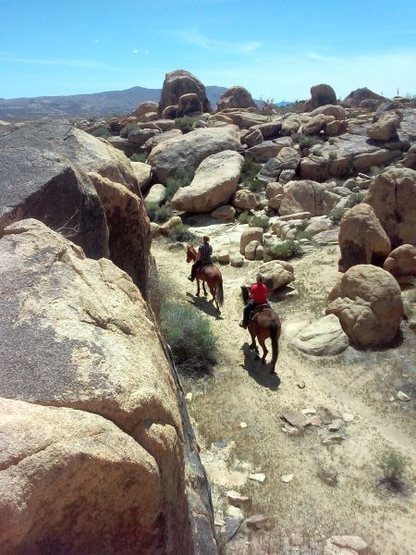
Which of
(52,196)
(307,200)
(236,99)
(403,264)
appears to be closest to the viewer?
(52,196)

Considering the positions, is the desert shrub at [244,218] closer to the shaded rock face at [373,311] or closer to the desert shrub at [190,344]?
the shaded rock face at [373,311]

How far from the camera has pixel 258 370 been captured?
955cm

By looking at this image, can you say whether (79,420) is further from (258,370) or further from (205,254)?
(205,254)

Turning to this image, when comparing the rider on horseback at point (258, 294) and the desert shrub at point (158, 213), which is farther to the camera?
the desert shrub at point (158, 213)

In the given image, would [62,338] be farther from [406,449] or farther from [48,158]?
[406,449]

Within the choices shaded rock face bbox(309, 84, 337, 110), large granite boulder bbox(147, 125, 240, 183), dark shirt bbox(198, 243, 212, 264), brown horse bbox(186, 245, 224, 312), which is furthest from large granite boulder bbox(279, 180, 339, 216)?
shaded rock face bbox(309, 84, 337, 110)

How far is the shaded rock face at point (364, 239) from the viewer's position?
11.9 m

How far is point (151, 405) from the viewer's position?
3064 millimetres

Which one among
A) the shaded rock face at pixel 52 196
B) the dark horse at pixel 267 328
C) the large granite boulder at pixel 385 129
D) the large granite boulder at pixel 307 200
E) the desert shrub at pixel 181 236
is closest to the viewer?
the shaded rock face at pixel 52 196

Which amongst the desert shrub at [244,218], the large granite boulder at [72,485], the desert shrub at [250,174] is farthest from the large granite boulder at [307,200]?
the large granite boulder at [72,485]

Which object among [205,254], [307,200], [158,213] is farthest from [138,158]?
[205,254]

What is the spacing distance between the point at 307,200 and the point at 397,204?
5952 millimetres

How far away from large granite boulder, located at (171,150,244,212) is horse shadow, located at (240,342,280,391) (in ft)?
33.5

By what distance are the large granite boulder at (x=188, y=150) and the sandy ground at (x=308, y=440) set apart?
1291 cm
